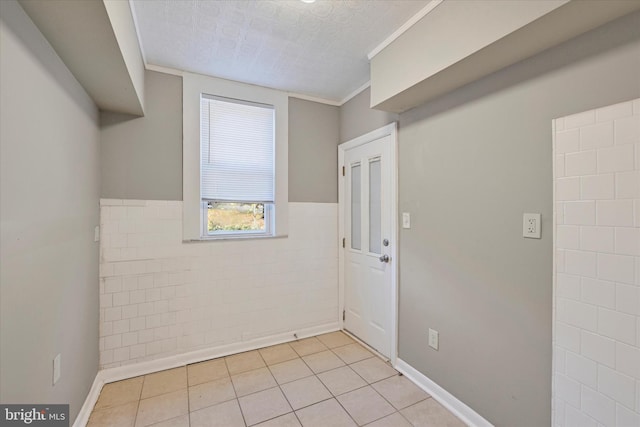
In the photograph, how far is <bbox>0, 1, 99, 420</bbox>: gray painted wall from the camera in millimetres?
1078

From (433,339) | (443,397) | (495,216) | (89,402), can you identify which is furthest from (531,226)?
(89,402)

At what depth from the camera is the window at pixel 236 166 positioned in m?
2.67

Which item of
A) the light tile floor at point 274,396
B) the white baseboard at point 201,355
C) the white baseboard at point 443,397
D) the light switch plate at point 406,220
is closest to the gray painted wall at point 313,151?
the light switch plate at point 406,220

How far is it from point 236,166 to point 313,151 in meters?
0.85

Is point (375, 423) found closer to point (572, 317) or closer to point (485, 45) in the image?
point (572, 317)

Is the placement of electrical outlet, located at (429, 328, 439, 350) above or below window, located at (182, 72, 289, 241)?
below

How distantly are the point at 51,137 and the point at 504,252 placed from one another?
2.50 meters

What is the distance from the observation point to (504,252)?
5.40ft

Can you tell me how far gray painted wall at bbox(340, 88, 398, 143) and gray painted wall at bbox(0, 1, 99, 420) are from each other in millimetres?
2222

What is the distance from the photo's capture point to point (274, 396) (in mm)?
2086

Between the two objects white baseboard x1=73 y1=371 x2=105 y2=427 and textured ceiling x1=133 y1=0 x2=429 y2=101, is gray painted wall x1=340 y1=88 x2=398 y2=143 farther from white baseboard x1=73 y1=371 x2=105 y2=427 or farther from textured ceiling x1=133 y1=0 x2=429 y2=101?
white baseboard x1=73 y1=371 x2=105 y2=427

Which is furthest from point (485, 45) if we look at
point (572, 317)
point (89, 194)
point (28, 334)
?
point (89, 194)

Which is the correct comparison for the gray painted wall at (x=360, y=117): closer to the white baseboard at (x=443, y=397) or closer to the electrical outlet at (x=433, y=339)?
the electrical outlet at (x=433, y=339)

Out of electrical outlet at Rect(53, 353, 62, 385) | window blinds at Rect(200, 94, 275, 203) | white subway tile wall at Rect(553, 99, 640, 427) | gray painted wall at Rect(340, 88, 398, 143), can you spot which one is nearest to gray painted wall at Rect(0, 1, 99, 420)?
electrical outlet at Rect(53, 353, 62, 385)
